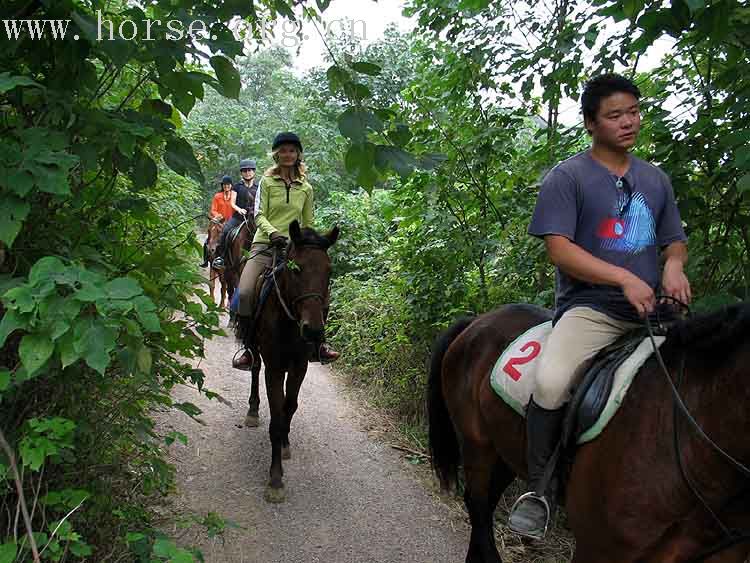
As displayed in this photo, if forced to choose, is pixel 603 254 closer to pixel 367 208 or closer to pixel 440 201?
pixel 440 201

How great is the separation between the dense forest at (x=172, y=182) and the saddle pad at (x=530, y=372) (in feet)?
2.85

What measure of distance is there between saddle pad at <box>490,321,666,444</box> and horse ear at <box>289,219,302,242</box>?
223cm

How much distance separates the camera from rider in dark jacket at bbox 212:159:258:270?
988cm

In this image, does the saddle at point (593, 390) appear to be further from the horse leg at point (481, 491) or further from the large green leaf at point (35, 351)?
the large green leaf at point (35, 351)

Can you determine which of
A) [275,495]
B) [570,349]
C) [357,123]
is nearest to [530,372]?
[570,349]

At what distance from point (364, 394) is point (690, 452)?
565 centimetres

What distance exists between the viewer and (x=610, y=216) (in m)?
2.49

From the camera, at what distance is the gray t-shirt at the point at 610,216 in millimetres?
2465

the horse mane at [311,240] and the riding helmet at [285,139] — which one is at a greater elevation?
the riding helmet at [285,139]

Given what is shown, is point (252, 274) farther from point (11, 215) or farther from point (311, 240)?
point (11, 215)

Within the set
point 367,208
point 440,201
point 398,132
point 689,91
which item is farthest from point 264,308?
→ point 367,208

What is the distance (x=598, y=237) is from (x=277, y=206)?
3.72 m

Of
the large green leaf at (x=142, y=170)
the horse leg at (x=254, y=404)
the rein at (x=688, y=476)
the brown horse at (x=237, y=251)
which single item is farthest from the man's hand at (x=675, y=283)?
the brown horse at (x=237, y=251)

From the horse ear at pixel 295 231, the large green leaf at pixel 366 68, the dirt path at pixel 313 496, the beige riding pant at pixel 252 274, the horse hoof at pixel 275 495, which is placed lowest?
the dirt path at pixel 313 496
